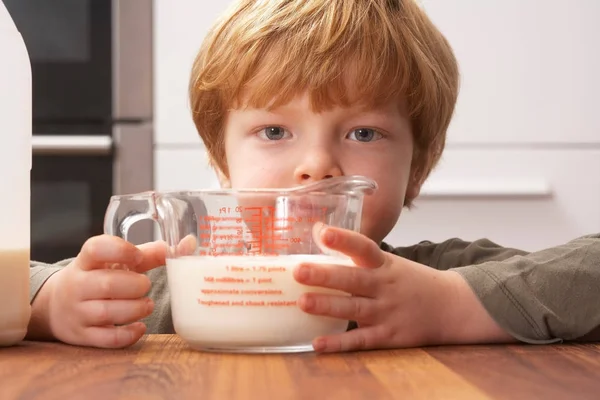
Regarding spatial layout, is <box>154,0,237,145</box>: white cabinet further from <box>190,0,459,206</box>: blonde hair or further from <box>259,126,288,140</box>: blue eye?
<box>259,126,288,140</box>: blue eye

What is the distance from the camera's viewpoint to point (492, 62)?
5.64 feet

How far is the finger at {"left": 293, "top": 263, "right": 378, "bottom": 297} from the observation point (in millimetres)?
634

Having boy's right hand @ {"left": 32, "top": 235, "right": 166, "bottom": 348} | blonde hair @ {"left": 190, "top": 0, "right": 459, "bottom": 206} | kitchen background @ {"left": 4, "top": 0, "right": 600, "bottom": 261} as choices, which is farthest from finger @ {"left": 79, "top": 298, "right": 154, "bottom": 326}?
kitchen background @ {"left": 4, "top": 0, "right": 600, "bottom": 261}

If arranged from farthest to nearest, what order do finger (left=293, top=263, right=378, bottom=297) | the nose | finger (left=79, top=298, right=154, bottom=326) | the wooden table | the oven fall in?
the oven
the nose
finger (left=79, top=298, right=154, bottom=326)
finger (left=293, top=263, right=378, bottom=297)
the wooden table

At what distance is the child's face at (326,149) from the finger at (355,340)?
0.29m

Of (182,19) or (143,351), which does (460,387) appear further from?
(182,19)

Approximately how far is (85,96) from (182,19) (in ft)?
0.73

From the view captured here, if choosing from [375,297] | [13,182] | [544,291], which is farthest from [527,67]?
[13,182]

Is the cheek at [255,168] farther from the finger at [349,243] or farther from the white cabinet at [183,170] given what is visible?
the white cabinet at [183,170]

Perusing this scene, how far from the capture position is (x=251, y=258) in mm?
646

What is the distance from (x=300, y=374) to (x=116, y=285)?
23cm

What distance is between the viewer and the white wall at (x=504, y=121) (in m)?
1.68

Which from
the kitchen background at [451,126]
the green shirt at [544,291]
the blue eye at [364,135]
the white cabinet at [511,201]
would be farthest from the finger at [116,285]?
the white cabinet at [511,201]

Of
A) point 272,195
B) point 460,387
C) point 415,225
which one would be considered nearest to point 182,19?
point 415,225
